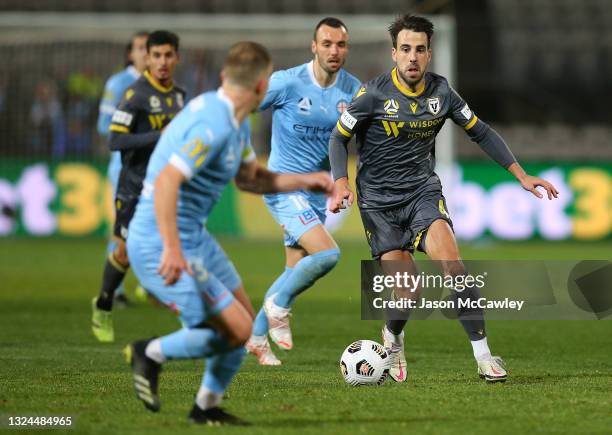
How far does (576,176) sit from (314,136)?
12537 mm

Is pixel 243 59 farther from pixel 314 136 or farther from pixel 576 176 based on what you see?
pixel 576 176

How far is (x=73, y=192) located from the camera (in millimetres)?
19594

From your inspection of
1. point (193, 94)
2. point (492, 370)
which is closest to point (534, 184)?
point (492, 370)

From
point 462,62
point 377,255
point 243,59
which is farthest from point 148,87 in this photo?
point 462,62

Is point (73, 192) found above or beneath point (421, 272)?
beneath

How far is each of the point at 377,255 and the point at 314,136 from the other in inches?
58.0

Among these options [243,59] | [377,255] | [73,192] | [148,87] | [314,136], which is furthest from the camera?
[73,192]

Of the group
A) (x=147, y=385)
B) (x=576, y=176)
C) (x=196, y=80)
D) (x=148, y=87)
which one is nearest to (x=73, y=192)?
(x=196, y=80)

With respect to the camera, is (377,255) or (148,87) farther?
(148,87)

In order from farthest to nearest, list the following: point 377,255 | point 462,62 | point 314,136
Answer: point 462,62, point 314,136, point 377,255

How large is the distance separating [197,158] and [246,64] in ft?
1.73

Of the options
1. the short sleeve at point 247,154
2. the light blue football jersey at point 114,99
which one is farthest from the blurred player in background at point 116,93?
the short sleeve at point 247,154

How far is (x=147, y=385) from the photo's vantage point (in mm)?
5590

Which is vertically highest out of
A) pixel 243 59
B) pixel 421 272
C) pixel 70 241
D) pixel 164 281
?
pixel 243 59
